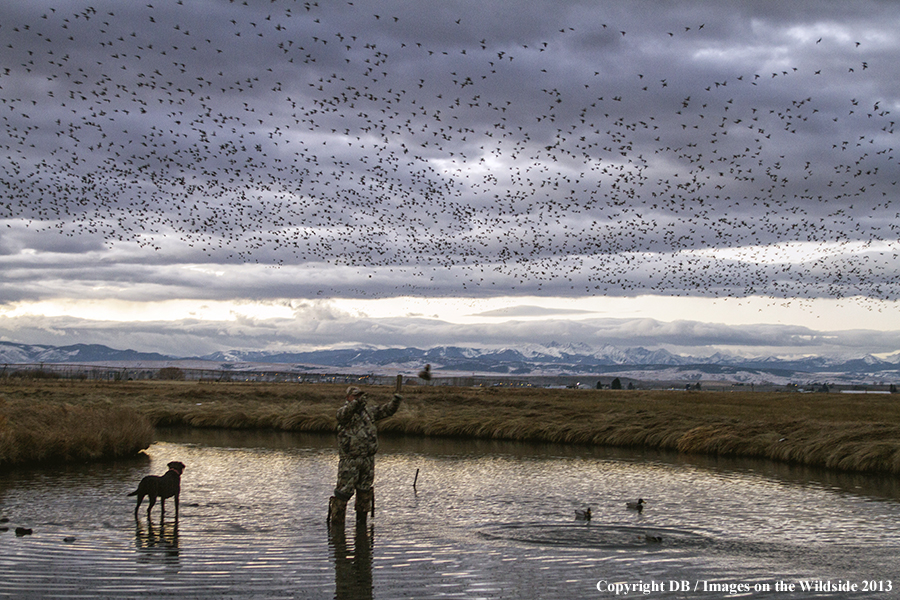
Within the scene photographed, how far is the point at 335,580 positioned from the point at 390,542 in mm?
2991

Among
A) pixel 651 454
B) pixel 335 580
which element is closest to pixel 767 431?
pixel 651 454

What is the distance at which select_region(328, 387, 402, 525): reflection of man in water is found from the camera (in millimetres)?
15297

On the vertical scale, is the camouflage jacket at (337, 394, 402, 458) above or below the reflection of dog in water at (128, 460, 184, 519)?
above

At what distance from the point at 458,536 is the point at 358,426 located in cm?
286

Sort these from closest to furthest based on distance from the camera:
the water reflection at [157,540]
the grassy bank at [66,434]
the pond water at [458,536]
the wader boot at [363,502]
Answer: the pond water at [458,536], the water reflection at [157,540], the wader boot at [363,502], the grassy bank at [66,434]

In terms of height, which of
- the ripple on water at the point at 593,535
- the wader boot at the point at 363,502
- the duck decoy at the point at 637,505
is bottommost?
the duck decoy at the point at 637,505

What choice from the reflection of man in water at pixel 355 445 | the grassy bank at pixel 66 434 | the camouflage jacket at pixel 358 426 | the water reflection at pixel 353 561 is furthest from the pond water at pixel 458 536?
the camouflage jacket at pixel 358 426

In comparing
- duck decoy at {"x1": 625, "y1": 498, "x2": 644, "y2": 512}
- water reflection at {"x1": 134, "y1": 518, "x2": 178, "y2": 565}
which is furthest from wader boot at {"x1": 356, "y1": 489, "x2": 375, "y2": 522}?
duck decoy at {"x1": 625, "y1": 498, "x2": 644, "y2": 512}

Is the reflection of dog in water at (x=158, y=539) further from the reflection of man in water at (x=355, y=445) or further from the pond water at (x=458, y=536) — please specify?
the reflection of man in water at (x=355, y=445)

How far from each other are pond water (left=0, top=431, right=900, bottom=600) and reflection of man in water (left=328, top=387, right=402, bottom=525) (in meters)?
0.74

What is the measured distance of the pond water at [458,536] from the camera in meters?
11.2

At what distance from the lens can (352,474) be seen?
50.4ft

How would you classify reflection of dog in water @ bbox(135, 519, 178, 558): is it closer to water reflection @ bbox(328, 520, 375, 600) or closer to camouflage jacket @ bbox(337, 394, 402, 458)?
water reflection @ bbox(328, 520, 375, 600)

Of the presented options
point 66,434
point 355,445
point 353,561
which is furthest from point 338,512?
point 66,434
